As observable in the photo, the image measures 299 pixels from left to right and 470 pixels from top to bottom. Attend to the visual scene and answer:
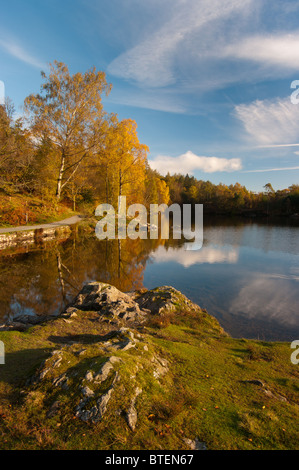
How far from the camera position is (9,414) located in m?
3.23

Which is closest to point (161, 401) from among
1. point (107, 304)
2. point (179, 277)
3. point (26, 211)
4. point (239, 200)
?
point (107, 304)

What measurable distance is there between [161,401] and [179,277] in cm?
1227

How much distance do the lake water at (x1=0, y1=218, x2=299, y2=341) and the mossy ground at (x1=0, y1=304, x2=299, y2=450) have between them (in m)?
4.09

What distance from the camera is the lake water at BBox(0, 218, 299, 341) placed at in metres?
10.4

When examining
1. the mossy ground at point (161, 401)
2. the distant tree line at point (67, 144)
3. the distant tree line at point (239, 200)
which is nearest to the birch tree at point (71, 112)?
the distant tree line at point (67, 144)

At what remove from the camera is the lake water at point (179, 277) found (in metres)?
10.4

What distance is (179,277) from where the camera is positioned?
51.9 feet

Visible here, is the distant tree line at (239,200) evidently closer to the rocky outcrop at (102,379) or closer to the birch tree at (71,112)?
the birch tree at (71,112)

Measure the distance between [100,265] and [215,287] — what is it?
818cm

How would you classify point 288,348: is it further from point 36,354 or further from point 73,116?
point 73,116

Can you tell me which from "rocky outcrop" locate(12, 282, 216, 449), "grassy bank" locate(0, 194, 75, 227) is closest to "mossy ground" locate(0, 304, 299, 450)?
"rocky outcrop" locate(12, 282, 216, 449)

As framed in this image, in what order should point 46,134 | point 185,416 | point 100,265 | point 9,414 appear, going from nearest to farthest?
point 9,414, point 185,416, point 100,265, point 46,134

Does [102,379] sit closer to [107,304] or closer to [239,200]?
[107,304]
